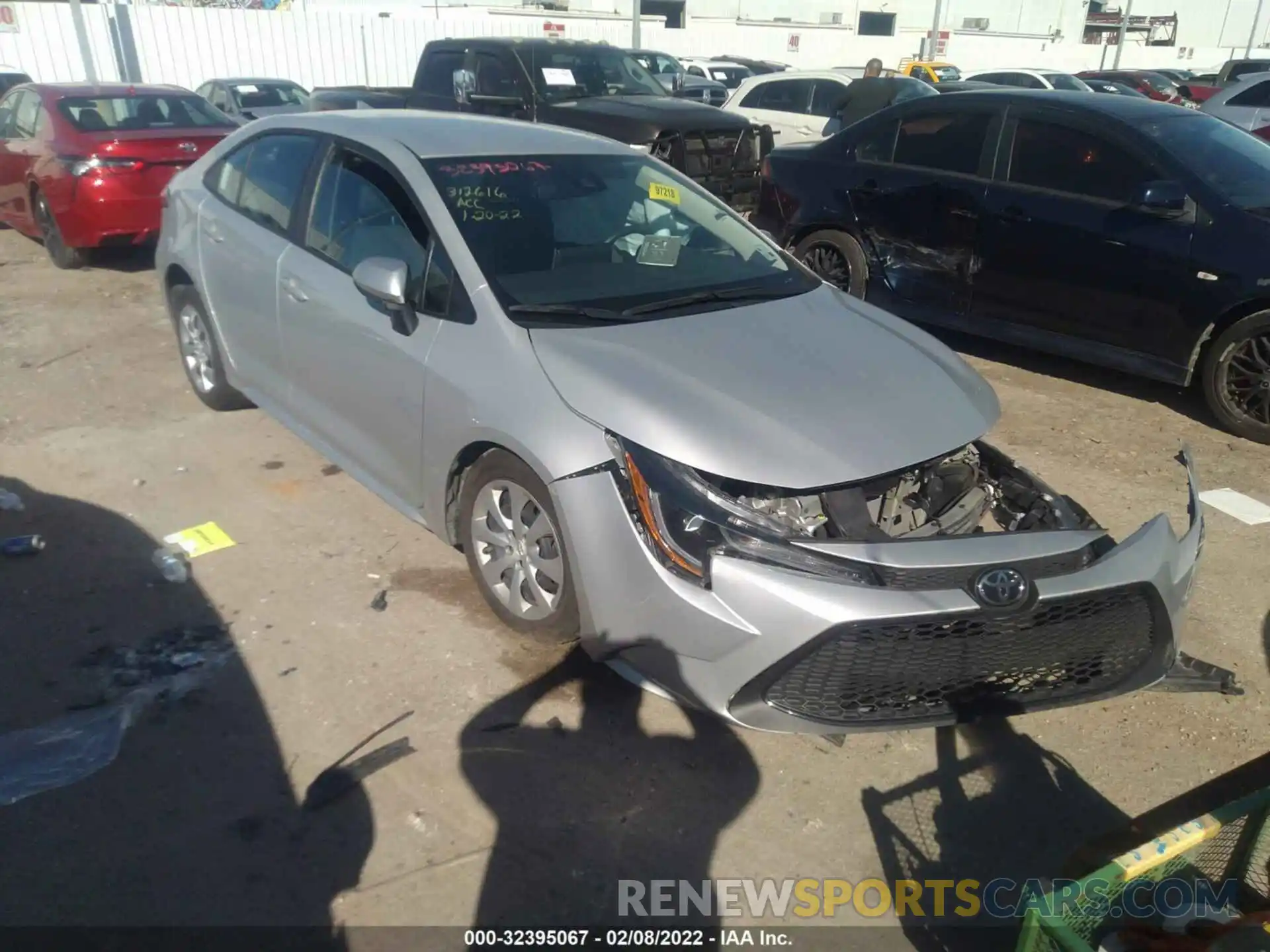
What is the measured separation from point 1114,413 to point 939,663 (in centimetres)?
390

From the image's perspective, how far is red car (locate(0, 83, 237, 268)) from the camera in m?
8.24

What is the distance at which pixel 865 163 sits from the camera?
23.7ft

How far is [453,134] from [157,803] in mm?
2817

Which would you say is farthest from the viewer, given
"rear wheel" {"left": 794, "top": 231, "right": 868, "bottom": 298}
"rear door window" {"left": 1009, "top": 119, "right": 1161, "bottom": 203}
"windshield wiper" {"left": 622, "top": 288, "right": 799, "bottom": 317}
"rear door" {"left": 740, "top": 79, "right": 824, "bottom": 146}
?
"rear door" {"left": 740, "top": 79, "right": 824, "bottom": 146}

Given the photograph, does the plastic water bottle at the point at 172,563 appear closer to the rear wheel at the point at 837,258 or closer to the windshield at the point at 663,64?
the rear wheel at the point at 837,258

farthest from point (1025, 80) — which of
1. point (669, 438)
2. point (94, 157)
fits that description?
point (669, 438)

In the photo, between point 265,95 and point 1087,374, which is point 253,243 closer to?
point 1087,374

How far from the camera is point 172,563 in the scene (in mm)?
4066

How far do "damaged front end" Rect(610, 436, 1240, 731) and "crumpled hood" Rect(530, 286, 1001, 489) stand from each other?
3.3 inches

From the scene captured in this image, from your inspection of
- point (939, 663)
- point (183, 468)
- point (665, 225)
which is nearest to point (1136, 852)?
point (939, 663)

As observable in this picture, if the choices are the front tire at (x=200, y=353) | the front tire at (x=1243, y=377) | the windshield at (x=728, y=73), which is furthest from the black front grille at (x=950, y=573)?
the windshield at (x=728, y=73)

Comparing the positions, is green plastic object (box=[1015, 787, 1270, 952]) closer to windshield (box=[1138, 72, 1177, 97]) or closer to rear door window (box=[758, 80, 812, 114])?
rear door window (box=[758, 80, 812, 114])

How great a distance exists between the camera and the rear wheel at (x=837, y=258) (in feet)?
23.7

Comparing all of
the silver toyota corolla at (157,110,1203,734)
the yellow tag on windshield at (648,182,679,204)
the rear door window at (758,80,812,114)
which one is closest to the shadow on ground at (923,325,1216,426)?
the silver toyota corolla at (157,110,1203,734)
